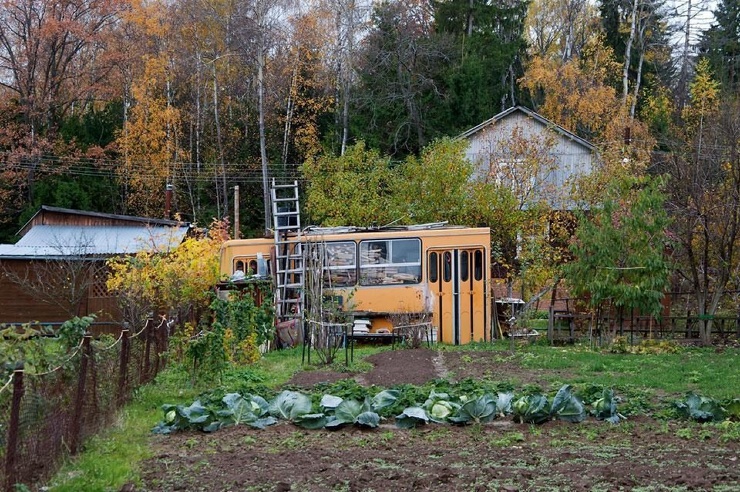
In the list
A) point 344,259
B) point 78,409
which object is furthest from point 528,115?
point 78,409

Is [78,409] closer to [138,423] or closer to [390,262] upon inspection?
[138,423]

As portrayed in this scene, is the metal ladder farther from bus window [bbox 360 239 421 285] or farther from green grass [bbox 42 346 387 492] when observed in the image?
green grass [bbox 42 346 387 492]

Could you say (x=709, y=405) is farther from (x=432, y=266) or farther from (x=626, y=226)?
(x=432, y=266)

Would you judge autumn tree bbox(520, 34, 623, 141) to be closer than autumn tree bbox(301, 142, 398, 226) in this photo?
No

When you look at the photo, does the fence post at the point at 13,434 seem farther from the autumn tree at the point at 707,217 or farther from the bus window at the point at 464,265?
the autumn tree at the point at 707,217

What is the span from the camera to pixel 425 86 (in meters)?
40.9

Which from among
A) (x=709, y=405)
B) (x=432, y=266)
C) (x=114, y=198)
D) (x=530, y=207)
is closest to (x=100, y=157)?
(x=114, y=198)

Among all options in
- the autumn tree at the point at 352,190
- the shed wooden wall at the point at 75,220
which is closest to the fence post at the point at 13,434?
the autumn tree at the point at 352,190

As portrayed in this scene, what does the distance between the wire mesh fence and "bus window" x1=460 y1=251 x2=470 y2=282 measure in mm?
10180

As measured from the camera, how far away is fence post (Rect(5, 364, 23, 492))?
20.3ft

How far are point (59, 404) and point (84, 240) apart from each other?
68.8 feet

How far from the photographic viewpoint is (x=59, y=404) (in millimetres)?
7840

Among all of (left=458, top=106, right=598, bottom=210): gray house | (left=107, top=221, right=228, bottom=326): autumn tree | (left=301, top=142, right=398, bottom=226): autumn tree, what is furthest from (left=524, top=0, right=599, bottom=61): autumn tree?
(left=107, top=221, right=228, bottom=326): autumn tree

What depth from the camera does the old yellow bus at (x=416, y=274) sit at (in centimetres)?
2052
